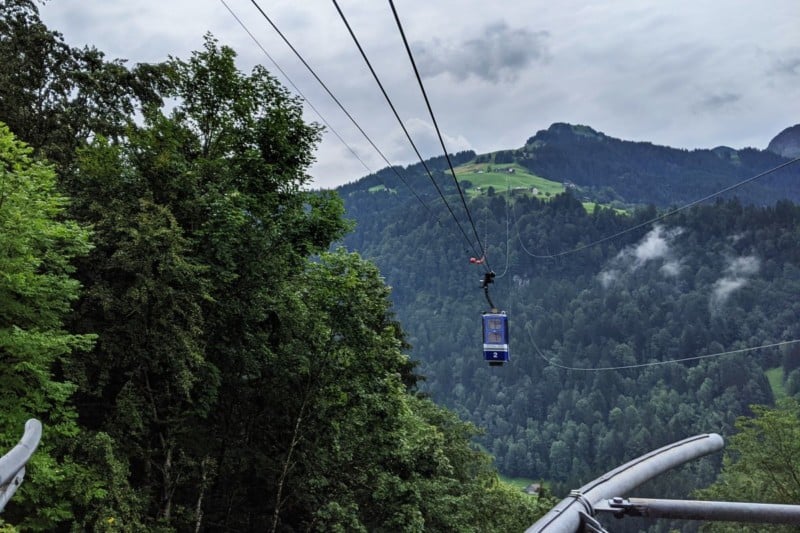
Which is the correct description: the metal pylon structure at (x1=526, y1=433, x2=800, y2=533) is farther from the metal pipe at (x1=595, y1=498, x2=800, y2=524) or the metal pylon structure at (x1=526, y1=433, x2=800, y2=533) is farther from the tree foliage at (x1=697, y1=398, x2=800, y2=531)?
the tree foliage at (x1=697, y1=398, x2=800, y2=531)

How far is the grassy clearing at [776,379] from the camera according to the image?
537 feet

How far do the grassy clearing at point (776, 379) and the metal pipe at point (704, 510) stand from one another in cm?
19252

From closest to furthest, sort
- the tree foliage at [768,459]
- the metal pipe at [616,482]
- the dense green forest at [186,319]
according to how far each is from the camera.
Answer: the metal pipe at [616,482]
the dense green forest at [186,319]
the tree foliage at [768,459]

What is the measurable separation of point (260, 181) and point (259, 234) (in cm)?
283

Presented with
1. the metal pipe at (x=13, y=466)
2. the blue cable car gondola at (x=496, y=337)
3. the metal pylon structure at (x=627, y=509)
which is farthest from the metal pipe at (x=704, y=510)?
the blue cable car gondola at (x=496, y=337)

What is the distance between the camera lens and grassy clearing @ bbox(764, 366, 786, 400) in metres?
164

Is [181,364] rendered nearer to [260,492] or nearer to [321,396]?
[321,396]

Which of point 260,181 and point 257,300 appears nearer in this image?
point 257,300

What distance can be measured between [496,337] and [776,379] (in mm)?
189248

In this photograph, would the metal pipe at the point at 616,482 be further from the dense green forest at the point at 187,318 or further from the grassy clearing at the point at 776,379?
the grassy clearing at the point at 776,379

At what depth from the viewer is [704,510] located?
1.82 m

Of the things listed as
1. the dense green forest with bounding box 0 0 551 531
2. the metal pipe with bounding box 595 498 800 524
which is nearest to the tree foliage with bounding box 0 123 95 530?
the dense green forest with bounding box 0 0 551 531

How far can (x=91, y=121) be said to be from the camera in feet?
65.6

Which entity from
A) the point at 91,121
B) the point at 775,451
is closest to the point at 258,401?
the point at 91,121
